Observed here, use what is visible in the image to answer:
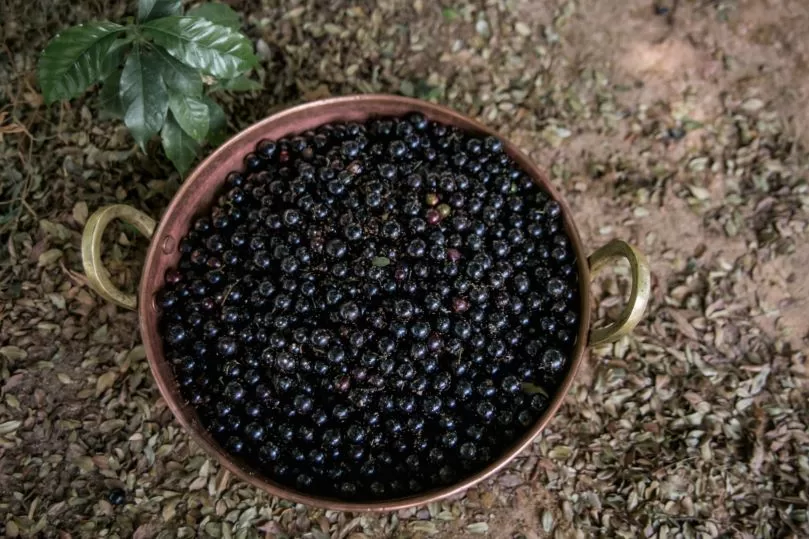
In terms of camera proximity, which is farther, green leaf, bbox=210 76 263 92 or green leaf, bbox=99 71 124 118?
green leaf, bbox=210 76 263 92

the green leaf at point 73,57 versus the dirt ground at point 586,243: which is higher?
the green leaf at point 73,57

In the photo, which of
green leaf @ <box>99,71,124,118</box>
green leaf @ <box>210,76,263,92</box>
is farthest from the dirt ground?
green leaf @ <box>99,71,124,118</box>

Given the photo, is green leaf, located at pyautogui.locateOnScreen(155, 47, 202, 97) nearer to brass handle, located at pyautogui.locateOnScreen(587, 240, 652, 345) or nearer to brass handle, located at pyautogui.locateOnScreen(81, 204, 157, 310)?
brass handle, located at pyautogui.locateOnScreen(81, 204, 157, 310)

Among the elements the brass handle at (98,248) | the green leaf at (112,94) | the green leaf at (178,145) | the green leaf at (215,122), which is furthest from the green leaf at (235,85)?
the brass handle at (98,248)

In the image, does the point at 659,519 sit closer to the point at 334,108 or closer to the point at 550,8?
the point at 334,108

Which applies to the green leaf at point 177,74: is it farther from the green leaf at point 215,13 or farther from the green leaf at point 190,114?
the green leaf at point 215,13

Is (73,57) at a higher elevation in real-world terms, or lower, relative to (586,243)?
higher

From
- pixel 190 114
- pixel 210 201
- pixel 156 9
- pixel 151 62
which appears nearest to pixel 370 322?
pixel 210 201

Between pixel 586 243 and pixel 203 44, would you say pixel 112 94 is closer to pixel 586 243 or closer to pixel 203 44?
pixel 203 44
